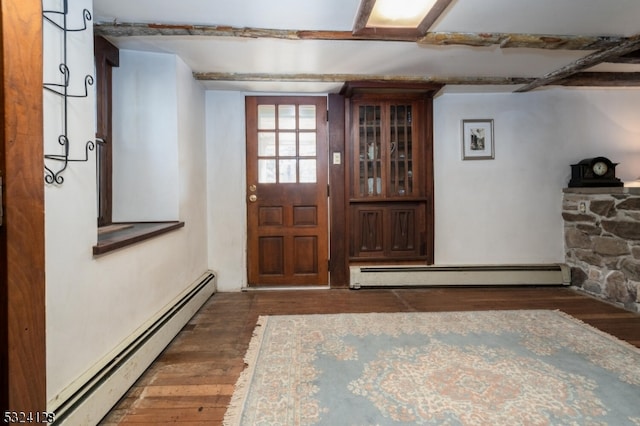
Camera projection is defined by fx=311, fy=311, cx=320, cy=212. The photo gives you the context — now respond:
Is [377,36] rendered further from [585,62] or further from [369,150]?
[585,62]

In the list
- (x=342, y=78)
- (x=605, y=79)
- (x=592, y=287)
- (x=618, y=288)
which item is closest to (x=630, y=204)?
(x=618, y=288)

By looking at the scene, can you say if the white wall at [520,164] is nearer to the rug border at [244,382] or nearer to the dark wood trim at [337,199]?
the dark wood trim at [337,199]

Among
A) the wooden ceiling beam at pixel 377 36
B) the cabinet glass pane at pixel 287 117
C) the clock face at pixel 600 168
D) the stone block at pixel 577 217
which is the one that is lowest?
the stone block at pixel 577 217

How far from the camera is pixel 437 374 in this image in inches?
65.9

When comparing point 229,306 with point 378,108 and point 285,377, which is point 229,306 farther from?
point 378,108

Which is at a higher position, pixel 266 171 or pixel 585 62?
pixel 585 62

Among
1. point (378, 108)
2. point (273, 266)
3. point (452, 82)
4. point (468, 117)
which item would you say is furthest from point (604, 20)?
point (273, 266)

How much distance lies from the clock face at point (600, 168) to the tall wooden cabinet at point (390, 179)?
1605 millimetres

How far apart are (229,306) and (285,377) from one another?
1.30 m

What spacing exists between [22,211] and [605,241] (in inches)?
160

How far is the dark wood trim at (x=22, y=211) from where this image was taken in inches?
26.8

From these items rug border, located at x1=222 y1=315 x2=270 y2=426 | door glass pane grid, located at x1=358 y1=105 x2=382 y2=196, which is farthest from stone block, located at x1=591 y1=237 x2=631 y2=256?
rug border, located at x1=222 y1=315 x2=270 y2=426

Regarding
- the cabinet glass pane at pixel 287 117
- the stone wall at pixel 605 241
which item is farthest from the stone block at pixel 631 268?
the cabinet glass pane at pixel 287 117

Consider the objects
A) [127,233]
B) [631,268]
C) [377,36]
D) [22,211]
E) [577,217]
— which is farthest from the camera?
[577,217]
